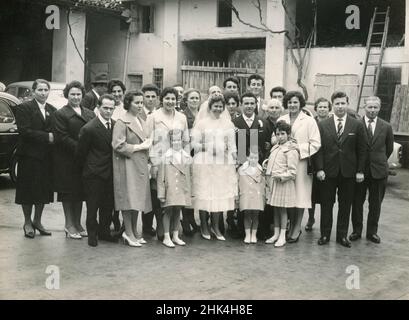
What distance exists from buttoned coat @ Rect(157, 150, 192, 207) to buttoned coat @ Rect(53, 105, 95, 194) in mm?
1054

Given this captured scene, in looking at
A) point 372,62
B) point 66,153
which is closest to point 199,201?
point 66,153

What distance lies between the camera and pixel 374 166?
Result: 7262 mm

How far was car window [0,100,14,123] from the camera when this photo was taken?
1051 centimetres

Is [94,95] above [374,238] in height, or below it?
above

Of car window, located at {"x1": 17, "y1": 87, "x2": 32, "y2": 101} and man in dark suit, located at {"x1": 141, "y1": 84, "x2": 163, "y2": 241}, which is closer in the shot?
man in dark suit, located at {"x1": 141, "y1": 84, "x2": 163, "y2": 241}

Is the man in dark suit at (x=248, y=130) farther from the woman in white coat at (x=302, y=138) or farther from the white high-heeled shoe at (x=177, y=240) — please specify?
the white high-heeled shoe at (x=177, y=240)

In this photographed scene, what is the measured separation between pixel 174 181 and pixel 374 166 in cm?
259

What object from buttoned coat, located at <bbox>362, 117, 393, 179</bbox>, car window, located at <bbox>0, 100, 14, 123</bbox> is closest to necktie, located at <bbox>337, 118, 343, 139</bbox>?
buttoned coat, located at <bbox>362, 117, 393, 179</bbox>

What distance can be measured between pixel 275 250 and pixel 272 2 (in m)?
12.8

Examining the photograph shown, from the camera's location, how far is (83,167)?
6.88 meters

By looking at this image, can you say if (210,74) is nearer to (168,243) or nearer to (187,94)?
(187,94)

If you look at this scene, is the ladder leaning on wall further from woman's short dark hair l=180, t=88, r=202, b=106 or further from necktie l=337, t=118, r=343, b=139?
necktie l=337, t=118, r=343, b=139

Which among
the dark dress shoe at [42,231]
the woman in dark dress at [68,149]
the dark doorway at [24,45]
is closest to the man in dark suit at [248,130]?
the woman in dark dress at [68,149]
